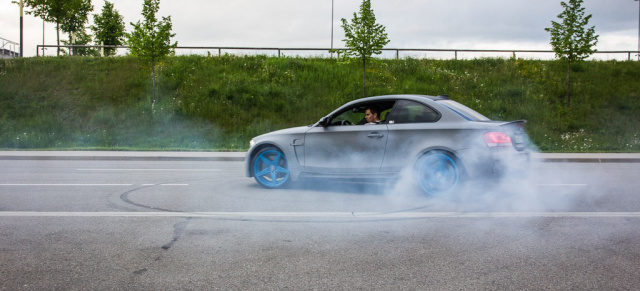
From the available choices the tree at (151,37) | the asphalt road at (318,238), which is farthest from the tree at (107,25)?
the asphalt road at (318,238)

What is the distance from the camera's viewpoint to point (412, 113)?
26.0ft

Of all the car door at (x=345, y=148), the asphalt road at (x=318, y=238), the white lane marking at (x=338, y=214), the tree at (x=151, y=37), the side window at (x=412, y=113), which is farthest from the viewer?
the tree at (x=151, y=37)

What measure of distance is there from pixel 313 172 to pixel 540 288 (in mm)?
4935

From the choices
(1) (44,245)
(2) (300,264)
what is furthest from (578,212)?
(1) (44,245)

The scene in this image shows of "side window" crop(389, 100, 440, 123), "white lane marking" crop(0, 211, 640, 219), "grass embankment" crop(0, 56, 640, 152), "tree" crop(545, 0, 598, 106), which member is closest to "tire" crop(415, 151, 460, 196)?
"side window" crop(389, 100, 440, 123)

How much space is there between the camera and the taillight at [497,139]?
7.25 meters

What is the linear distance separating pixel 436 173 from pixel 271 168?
105 inches

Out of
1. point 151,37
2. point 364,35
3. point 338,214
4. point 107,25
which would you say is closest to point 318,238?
point 338,214

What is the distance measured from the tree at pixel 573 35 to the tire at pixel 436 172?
1959 centimetres

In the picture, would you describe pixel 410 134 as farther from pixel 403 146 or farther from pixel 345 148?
pixel 345 148

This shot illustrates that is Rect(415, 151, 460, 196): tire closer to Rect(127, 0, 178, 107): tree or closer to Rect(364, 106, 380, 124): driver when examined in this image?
Rect(364, 106, 380, 124): driver

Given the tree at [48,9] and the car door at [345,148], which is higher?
the tree at [48,9]

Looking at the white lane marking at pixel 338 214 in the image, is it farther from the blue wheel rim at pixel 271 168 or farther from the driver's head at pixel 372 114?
the driver's head at pixel 372 114

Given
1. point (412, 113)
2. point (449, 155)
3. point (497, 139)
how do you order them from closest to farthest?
point (497, 139) → point (449, 155) → point (412, 113)
